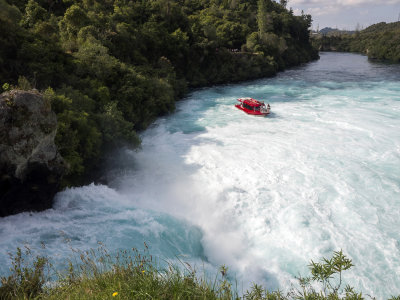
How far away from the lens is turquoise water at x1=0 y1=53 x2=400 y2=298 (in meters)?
10.1

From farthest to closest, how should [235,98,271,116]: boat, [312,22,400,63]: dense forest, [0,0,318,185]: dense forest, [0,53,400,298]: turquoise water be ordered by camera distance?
[312,22,400,63]: dense forest
[235,98,271,116]: boat
[0,0,318,185]: dense forest
[0,53,400,298]: turquoise water

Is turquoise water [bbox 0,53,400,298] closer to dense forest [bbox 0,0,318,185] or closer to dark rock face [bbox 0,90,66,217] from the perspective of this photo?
dark rock face [bbox 0,90,66,217]

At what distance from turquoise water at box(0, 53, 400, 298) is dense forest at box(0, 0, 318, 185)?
234cm

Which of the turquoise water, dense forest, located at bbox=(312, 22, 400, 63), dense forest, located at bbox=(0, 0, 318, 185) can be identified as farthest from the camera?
dense forest, located at bbox=(312, 22, 400, 63)

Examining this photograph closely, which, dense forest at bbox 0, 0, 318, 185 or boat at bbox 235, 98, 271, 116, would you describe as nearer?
dense forest at bbox 0, 0, 318, 185

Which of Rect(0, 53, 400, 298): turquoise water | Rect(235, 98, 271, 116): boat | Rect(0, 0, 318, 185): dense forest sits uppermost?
Rect(0, 0, 318, 185): dense forest

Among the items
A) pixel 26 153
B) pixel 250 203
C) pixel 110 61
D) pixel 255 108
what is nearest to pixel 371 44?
pixel 255 108

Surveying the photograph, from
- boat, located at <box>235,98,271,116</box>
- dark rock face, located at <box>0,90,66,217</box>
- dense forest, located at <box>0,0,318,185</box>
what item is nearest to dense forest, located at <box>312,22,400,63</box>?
dense forest, located at <box>0,0,318,185</box>

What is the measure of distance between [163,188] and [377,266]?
34.1ft

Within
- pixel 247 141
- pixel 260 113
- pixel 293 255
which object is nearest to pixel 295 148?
pixel 247 141

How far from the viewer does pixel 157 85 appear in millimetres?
25797

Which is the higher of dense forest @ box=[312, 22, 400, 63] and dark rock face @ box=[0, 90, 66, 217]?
dense forest @ box=[312, 22, 400, 63]

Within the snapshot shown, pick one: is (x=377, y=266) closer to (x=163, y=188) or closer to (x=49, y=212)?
(x=163, y=188)

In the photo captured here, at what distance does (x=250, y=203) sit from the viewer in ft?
44.5
